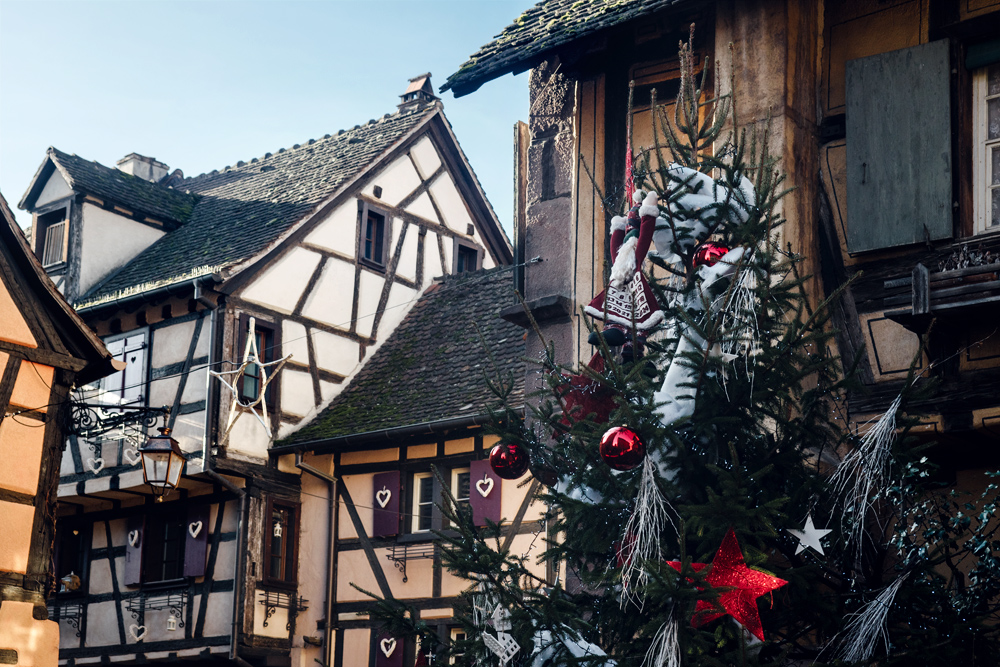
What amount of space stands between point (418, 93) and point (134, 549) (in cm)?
939

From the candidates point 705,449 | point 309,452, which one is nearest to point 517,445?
point 705,449

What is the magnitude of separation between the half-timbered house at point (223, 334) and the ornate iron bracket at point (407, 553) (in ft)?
5.93

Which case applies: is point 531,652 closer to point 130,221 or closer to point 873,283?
point 873,283

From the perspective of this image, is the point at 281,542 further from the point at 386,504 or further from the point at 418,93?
the point at 418,93

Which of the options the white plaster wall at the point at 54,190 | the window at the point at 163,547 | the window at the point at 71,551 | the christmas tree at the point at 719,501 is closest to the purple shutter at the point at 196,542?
the window at the point at 163,547

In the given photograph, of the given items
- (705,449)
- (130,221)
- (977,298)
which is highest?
(130,221)

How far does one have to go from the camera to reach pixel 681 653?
5648mm

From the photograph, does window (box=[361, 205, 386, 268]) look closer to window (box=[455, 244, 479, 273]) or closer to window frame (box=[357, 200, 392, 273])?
window frame (box=[357, 200, 392, 273])

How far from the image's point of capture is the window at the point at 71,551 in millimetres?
18469

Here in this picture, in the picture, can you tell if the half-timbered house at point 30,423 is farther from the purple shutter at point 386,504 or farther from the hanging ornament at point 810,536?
the hanging ornament at point 810,536

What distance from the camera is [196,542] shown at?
55.8 ft

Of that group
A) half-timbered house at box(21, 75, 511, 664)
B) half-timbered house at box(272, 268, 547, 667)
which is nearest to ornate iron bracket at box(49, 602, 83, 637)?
half-timbered house at box(21, 75, 511, 664)

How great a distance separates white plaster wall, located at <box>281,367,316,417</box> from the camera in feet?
57.9

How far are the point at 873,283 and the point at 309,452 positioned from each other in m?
10.6
